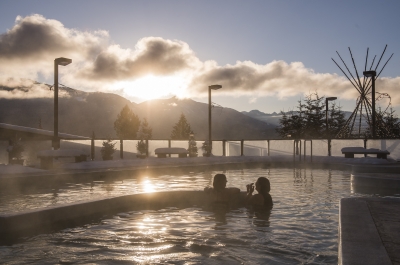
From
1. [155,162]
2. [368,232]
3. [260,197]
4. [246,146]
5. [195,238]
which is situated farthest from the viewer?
[246,146]

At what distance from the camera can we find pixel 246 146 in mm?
28078

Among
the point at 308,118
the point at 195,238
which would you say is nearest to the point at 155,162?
the point at 195,238

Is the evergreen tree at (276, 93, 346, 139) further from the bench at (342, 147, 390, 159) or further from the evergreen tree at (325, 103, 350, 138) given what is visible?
the bench at (342, 147, 390, 159)

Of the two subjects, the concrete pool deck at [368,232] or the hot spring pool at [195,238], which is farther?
the hot spring pool at [195,238]

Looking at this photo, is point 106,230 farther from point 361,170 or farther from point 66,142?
point 66,142

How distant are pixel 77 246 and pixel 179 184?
24.2 feet

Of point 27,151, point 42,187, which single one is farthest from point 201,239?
point 27,151

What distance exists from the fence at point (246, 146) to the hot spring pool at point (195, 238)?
13.6 metres

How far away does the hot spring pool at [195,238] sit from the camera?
473cm

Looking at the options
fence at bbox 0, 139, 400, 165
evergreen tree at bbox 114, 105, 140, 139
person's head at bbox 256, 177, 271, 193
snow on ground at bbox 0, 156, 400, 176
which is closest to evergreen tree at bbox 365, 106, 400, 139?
fence at bbox 0, 139, 400, 165

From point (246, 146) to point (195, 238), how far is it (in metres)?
22.6

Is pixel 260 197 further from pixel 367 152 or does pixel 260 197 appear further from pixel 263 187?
pixel 367 152

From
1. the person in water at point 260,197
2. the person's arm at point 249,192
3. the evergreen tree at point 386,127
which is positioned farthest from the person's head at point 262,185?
the evergreen tree at point 386,127

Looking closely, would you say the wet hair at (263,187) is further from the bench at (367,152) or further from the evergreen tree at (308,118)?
the evergreen tree at (308,118)
